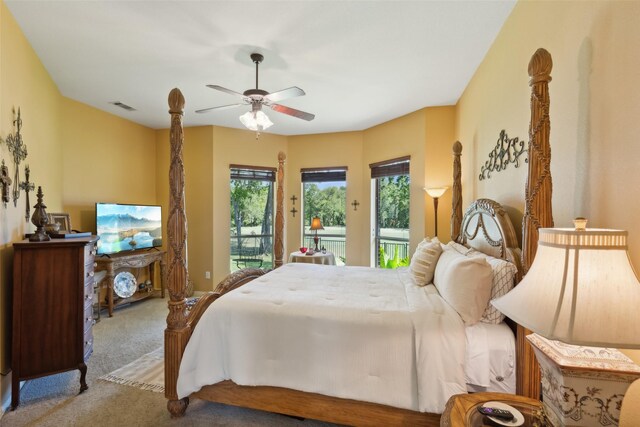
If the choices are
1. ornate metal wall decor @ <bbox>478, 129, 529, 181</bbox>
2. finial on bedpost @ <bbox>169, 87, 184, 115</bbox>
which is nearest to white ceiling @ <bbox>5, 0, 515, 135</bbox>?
finial on bedpost @ <bbox>169, 87, 184, 115</bbox>

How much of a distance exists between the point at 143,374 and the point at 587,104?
354 cm

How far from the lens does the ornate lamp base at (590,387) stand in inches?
34.0

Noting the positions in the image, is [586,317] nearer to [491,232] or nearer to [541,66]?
[541,66]

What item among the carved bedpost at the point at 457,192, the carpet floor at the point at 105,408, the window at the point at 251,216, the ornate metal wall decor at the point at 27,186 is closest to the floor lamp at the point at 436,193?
the carved bedpost at the point at 457,192

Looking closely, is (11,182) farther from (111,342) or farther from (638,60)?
(638,60)

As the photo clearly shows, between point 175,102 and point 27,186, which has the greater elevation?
point 175,102

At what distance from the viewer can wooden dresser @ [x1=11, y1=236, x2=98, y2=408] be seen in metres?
2.17

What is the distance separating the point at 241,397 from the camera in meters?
1.96

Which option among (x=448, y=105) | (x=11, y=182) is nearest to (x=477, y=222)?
(x=448, y=105)

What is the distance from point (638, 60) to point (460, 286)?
1221mm

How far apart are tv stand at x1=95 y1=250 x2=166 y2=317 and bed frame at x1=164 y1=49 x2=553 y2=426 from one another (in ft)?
7.94

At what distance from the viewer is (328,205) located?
17.9 ft

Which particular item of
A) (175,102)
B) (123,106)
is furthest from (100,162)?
(175,102)

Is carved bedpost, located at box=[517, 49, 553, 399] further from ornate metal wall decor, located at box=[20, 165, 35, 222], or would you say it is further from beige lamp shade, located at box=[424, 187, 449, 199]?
ornate metal wall decor, located at box=[20, 165, 35, 222]
